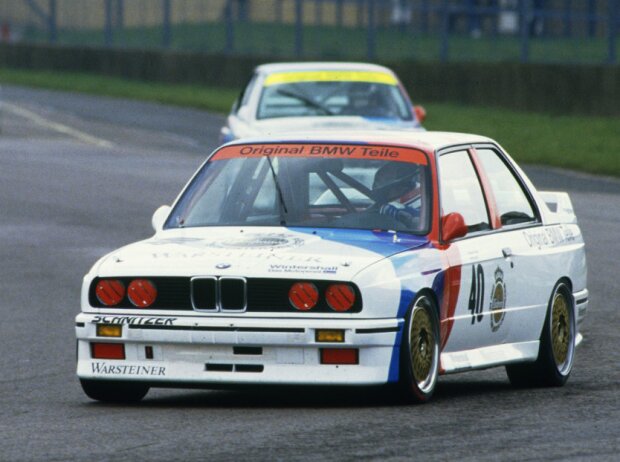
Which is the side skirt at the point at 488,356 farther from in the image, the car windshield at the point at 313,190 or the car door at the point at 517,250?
the car windshield at the point at 313,190

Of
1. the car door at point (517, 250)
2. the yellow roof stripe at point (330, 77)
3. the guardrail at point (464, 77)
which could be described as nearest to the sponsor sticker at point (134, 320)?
the car door at point (517, 250)

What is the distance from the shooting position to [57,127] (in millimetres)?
33250

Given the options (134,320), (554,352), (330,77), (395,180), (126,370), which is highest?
(395,180)

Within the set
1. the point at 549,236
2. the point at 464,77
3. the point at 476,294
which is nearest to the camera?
the point at 476,294

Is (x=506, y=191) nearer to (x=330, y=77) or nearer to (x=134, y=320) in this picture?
(x=134, y=320)

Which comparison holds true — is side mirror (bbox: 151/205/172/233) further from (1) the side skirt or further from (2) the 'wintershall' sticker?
(1) the side skirt

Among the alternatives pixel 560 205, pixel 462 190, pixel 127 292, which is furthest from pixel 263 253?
pixel 560 205

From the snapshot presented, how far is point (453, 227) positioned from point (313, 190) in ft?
2.71

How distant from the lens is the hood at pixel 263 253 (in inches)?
339

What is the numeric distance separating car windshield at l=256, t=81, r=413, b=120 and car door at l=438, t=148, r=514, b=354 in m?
10.3

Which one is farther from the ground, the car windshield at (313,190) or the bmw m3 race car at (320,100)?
the car windshield at (313,190)

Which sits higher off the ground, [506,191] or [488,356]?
[506,191]

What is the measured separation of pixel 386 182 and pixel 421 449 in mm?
2386

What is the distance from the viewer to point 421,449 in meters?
7.52
